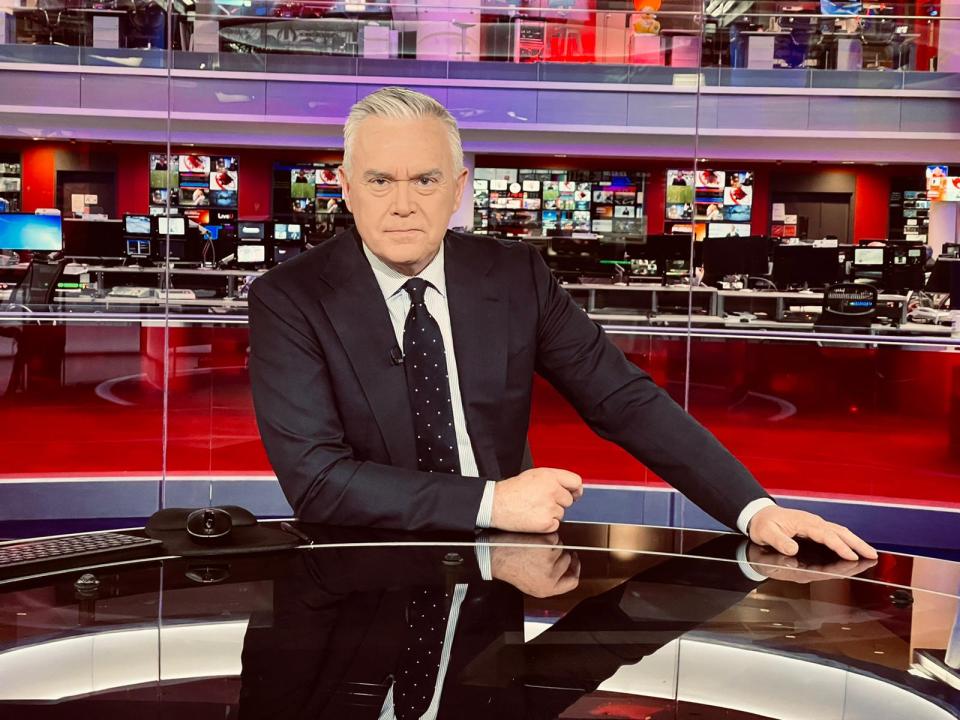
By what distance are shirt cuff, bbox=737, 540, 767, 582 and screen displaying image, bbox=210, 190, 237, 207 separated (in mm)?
17029

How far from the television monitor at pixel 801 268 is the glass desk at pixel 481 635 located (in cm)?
619

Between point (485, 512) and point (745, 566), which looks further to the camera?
point (485, 512)

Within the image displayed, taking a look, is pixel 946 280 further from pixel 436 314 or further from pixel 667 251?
pixel 436 314

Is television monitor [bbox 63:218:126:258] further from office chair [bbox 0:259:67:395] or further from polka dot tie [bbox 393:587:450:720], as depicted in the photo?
polka dot tie [bbox 393:587:450:720]

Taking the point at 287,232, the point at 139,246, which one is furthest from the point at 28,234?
the point at 287,232

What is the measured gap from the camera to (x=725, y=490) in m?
1.45

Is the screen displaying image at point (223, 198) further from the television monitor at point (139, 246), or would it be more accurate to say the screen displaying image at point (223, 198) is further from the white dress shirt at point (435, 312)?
the white dress shirt at point (435, 312)

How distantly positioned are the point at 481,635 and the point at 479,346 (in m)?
0.82

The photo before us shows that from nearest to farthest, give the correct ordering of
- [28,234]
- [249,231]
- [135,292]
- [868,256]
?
1. [135,292]
2. [28,234]
3. [868,256]
4. [249,231]

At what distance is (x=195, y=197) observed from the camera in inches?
684

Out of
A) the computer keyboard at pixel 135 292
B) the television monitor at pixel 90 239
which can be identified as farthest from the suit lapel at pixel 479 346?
the television monitor at pixel 90 239

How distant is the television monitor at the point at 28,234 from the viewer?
587 centimetres

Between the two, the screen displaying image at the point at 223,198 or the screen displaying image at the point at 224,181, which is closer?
the screen displaying image at the point at 224,181

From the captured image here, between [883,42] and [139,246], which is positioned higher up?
[883,42]
